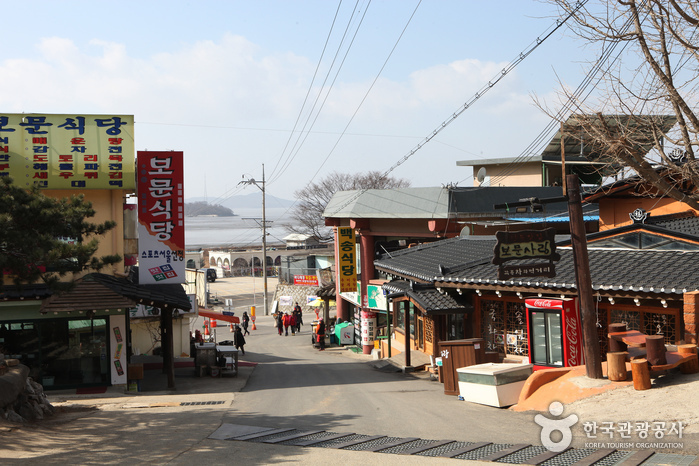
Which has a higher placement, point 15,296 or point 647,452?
point 15,296

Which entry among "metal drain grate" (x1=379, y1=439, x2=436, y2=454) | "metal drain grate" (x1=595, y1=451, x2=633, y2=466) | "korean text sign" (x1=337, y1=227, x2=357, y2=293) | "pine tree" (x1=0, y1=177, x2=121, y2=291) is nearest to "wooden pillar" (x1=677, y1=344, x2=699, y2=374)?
"metal drain grate" (x1=595, y1=451, x2=633, y2=466)

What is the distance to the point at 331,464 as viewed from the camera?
8898 millimetres

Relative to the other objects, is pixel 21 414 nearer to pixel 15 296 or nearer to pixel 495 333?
pixel 15 296

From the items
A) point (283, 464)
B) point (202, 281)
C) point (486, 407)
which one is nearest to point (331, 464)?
point (283, 464)

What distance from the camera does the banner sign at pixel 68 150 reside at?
18.8 metres

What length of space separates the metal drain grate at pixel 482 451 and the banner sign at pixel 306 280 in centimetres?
3959

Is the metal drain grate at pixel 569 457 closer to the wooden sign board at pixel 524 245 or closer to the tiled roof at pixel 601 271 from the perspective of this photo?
the wooden sign board at pixel 524 245

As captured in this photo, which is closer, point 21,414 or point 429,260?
point 21,414

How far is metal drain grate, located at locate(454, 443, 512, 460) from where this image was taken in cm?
890

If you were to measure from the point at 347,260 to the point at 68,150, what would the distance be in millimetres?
16437

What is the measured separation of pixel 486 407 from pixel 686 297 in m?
4.76

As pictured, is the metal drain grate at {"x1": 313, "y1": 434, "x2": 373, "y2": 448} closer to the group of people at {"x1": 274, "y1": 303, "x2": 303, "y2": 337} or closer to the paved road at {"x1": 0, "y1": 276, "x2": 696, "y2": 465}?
the paved road at {"x1": 0, "y1": 276, "x2": 696, "y2": 465}

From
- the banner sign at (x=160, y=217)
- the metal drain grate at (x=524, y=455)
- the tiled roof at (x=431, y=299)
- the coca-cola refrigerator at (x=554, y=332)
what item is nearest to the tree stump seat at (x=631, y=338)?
the coca-cola refrigerator at (x=554, y=332)

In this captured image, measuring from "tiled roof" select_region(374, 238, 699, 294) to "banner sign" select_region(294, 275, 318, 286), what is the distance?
26841 mm
